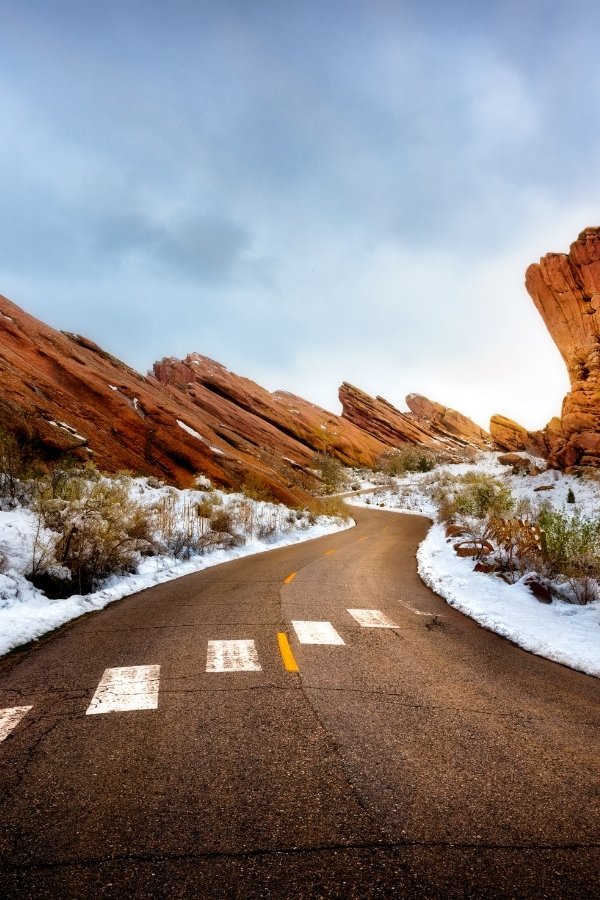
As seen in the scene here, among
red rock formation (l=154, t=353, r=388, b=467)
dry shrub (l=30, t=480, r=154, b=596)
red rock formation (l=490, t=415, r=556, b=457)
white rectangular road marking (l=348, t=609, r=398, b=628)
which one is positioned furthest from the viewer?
red rock formation (l=490, t=415, r=556, b=457)

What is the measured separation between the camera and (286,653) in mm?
5980

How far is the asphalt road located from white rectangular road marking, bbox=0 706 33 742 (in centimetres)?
5

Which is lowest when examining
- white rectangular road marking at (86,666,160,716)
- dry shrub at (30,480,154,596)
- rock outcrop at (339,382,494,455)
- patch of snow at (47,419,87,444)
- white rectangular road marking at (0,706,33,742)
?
white rectangular road marking at (0,706,33,742)

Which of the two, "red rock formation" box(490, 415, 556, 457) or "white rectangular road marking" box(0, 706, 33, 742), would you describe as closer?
"white rectangular road marking" box(0, 706, 33, 742)

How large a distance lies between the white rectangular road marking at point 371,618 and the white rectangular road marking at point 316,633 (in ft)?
1.99

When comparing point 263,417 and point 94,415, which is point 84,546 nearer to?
point 94,415

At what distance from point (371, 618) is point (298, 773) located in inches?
194

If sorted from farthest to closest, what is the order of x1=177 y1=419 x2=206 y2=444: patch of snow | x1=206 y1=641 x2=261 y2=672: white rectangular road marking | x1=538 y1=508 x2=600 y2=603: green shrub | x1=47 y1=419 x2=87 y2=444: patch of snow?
x1=177 y1=419 x2=206 y2=444: patch of snow → x1=47 y1=419 x2=87 y2=444: patch of snow → x1=538 y1=508 x2=600 y2=603: green shrub → x1=206 y1=641 x2=261 y2=672: white rectangular road marking

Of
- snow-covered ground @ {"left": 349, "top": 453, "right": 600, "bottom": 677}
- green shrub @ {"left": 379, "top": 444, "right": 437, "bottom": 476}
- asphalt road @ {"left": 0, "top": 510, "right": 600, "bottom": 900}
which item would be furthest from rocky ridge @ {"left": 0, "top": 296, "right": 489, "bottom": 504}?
green shrub @ {"left": 379, "top": 444, "right": 437, "bottom": 476}

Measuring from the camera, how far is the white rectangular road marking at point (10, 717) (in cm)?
384

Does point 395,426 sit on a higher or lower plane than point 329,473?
higher

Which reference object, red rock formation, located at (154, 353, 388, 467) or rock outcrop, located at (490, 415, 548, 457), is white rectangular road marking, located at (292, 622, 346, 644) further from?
rock outcrop, located at (490, 415, 548, 457)

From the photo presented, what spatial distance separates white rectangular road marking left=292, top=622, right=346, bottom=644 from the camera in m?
6.62

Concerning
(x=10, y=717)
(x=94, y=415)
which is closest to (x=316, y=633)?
(x=10, y=717)
